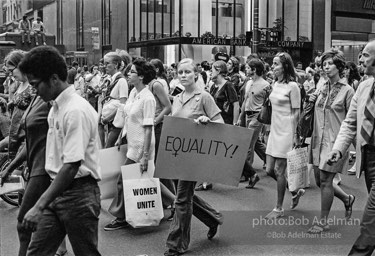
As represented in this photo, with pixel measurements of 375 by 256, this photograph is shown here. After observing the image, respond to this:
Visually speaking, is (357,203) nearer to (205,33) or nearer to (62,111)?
(62,111)

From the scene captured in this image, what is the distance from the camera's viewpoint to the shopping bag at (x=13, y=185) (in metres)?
7.07

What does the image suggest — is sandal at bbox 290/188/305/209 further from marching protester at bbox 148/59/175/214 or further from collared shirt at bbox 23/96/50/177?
collared shirt at bbox 23/96/50/177

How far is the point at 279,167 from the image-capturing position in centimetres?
782

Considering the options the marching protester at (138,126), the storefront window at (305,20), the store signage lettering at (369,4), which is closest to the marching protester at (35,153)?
the marching protester at (138,126)

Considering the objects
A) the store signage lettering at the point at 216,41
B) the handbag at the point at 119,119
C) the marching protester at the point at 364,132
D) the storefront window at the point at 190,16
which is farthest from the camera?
the storefront window at the point at 190,16

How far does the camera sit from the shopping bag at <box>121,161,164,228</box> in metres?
6.76

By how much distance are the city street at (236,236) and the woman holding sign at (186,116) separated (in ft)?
0.71

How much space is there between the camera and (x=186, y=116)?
633cm

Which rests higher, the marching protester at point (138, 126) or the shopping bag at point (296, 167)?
the marching protester at point (138, 126)

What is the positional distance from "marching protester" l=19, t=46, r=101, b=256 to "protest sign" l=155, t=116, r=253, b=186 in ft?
6.96

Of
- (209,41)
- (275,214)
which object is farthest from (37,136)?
(209,41)

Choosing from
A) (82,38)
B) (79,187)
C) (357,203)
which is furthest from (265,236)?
(82,38)

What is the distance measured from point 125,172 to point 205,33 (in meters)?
31.4

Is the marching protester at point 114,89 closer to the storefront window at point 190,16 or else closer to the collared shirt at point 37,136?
the collared shirt at point 37,136
